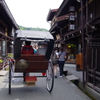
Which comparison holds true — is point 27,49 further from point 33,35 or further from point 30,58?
point 33,35

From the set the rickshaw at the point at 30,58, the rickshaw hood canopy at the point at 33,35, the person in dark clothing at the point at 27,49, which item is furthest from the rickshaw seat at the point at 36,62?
the rickshaw hood canopy at the point at 33,35

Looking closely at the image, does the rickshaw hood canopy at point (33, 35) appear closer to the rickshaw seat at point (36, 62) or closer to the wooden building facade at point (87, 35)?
the rickshaw seat at point (36, 62)

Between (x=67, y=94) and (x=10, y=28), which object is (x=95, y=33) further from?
(x=10, y=28)

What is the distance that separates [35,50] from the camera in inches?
310

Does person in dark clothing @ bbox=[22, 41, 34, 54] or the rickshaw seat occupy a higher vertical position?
person in dark clothing @ bbox=[22, 41, 34, 54]

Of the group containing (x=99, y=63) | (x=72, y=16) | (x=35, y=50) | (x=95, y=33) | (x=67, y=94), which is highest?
(x=72, y=16)

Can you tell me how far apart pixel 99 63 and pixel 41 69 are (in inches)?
167

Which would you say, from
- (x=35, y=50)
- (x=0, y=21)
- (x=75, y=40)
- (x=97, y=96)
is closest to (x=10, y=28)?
(x=0, y=21)

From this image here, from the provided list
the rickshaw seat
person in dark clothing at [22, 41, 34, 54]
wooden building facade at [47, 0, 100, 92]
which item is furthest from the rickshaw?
wooden building facade at [47, 0, 100, 92]

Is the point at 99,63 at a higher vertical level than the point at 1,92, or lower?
higher

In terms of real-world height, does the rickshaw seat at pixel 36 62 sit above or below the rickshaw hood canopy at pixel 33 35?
below

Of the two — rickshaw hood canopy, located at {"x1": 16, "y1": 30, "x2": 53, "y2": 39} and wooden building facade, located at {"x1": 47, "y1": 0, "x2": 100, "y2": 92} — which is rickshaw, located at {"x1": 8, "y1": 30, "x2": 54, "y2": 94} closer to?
rickshaw hood canopy, located at {"x1": 16, "y1": 30, "x2": 53, "y2": 39}

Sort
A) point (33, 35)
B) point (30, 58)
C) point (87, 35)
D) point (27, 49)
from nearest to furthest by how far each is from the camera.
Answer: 1. point (33, 35)
2. point (30, 58)
3. point (27, 49)
4. point (87, 35)

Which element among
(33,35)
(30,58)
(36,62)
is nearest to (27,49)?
(30,58)
